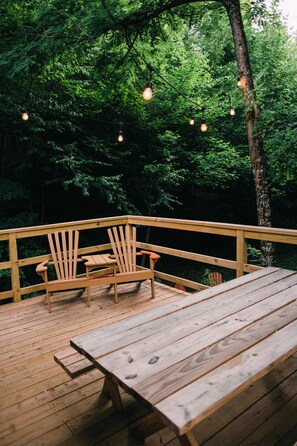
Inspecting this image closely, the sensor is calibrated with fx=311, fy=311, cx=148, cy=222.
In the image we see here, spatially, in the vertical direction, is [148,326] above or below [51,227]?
below

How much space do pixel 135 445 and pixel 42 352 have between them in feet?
4.24

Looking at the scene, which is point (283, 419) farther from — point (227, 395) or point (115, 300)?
point (115, 300)

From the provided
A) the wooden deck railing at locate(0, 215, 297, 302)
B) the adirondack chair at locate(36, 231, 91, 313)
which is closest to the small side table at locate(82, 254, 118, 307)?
the adirondack chair at locate(36, 231, 91, 313)

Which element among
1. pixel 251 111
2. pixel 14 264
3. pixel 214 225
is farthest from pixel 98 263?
pixel 251 111

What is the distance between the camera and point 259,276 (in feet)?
7.77

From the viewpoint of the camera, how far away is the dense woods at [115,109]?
5.11m

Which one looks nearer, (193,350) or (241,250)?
(193,350)

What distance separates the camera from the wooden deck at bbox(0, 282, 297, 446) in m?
1.66

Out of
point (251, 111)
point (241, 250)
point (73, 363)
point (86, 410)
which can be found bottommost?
point (86, 410)

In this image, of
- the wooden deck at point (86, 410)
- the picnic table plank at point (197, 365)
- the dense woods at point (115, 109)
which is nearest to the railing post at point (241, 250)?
the wooden deck at point (86, 410)

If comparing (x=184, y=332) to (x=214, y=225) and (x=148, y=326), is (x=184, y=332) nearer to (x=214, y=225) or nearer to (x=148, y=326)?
Result: (x=148, y=326)

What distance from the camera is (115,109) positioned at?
7.05m

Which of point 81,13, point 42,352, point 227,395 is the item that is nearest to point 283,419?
point 227,395

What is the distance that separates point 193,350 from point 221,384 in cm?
24
